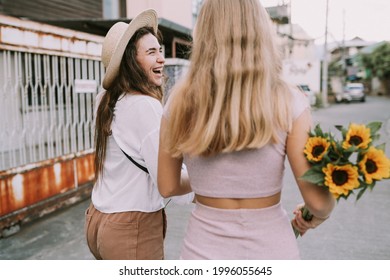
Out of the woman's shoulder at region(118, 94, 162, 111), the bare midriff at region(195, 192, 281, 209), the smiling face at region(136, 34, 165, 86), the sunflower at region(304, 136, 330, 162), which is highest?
the smiling face at region(136, 34, 165, 86)

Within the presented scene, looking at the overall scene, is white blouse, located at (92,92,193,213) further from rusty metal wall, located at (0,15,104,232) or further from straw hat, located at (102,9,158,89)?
rusty metal wall, located at (0,15,104,232)

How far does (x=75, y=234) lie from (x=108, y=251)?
2.86 metres

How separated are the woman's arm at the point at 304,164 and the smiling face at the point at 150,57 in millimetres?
863

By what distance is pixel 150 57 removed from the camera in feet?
6.82

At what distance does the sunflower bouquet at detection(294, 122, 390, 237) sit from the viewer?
136cm

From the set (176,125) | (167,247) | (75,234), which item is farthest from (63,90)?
(176,125)

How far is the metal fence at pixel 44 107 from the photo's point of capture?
4.44 metres

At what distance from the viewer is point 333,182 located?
1369 millimetres

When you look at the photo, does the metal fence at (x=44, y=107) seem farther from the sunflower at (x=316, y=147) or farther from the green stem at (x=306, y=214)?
the sunflower at (x=316, y=147)

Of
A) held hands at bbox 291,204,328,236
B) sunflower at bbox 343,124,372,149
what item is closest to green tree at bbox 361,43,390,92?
held hands at bbox 291,204,328,236

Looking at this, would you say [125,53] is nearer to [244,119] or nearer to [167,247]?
[244,119]

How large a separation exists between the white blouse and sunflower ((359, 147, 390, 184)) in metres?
0.85

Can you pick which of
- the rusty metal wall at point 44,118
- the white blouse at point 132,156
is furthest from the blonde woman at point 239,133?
the rusty metal wall at point 44,118
